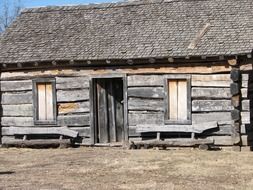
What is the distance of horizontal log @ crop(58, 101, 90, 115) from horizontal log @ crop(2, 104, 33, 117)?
1.01 metres

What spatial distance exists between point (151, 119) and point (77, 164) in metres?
3.97

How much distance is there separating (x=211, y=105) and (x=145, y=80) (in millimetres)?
2126

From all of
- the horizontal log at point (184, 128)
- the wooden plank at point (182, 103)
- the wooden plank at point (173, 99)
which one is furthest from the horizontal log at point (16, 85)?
the wooden plank at point (182, 103)

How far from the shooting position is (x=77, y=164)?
47.0 feet

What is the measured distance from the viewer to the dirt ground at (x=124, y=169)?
37.1 ft

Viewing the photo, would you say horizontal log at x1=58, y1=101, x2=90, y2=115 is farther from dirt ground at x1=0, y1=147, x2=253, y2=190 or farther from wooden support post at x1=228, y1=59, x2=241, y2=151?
wooden support post at x1=228, y1=59, x2=241, y2=151

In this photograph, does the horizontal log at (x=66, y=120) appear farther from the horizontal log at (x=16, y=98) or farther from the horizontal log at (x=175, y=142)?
the horizontal log at (x=175, y=142)

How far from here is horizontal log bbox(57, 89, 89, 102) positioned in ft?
60.2

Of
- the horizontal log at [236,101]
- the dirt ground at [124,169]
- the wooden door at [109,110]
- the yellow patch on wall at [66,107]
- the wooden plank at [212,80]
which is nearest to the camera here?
the dirt ground at [124,169]

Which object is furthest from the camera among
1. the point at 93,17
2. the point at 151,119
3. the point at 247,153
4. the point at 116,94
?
the point at 93,17

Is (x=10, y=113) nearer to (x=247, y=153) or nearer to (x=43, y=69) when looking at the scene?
(x=43, y=69)

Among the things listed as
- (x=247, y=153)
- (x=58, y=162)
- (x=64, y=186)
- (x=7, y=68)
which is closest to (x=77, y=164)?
(x=58, y=162)

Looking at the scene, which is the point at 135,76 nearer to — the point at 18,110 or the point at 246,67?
the point at 246,67

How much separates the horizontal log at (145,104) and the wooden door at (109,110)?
0.67 metres
